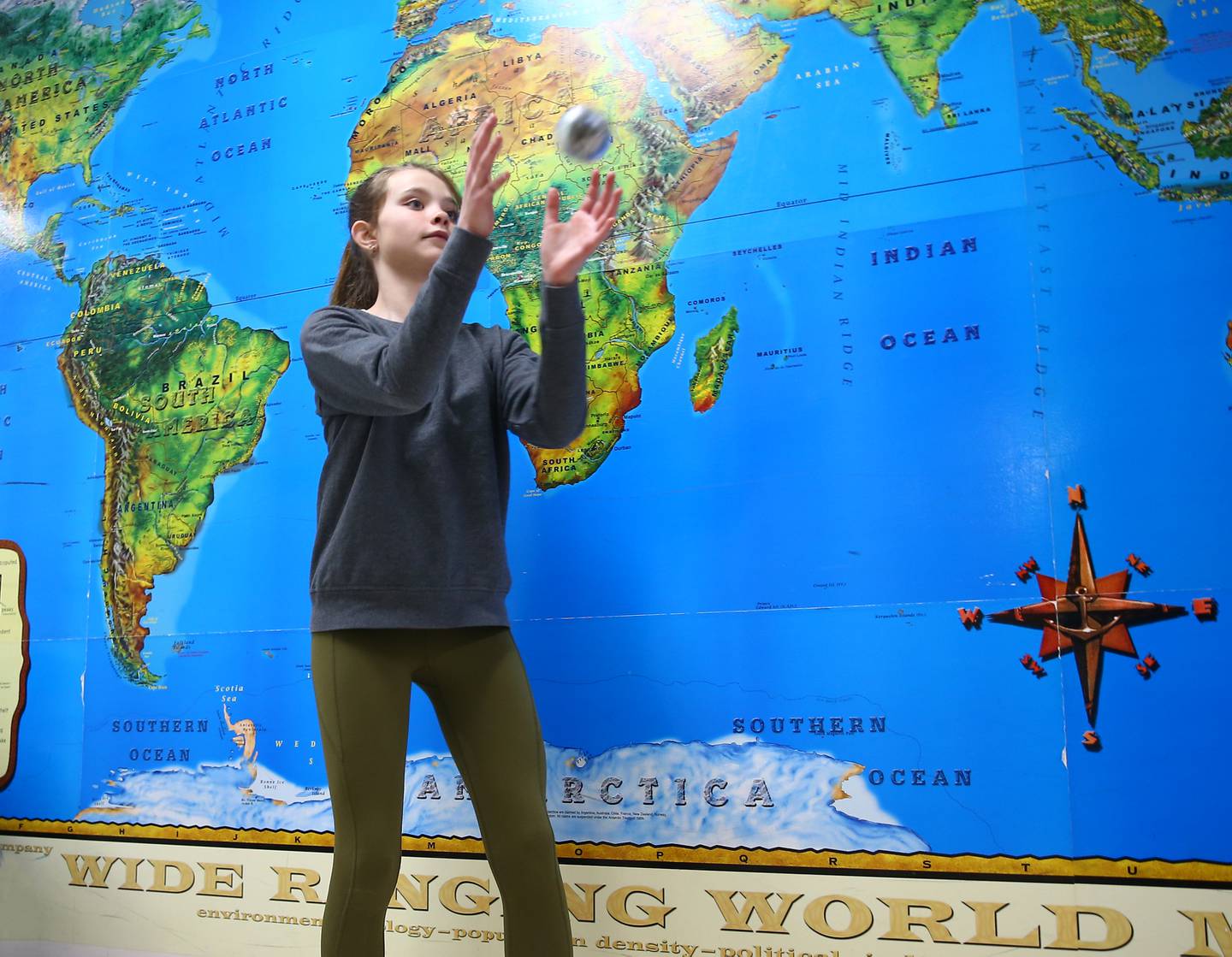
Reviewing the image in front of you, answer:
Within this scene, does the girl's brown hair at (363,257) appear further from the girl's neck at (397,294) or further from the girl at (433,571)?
the girl at (433,571)

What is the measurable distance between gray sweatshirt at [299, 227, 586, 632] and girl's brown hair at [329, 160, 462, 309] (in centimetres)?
16

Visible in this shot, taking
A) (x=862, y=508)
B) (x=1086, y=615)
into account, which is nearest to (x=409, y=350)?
(x=862, y=508)

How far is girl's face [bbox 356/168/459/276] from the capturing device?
1.72 metres

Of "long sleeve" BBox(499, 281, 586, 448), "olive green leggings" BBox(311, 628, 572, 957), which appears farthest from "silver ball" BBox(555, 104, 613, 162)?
"olive green leggings" BBox(311, 628, 572, 957)

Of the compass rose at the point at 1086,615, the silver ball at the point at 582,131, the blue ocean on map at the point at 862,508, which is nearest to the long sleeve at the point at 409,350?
the silver ball at the point at 582,131

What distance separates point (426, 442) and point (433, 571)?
0.63 ft

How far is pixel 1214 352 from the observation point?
1.65 m

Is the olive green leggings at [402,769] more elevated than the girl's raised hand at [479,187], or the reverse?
the girl's raised hand at [479,187]

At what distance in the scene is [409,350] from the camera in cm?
140

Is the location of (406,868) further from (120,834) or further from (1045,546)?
(1045,546)

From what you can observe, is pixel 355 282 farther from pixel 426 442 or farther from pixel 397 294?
pixel 426 442

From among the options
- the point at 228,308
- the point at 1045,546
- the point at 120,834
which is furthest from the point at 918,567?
the point at 120,834

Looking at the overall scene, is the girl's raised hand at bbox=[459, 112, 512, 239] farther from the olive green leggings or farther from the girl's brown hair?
the olive green leggings

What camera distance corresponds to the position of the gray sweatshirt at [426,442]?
56.0 inches
